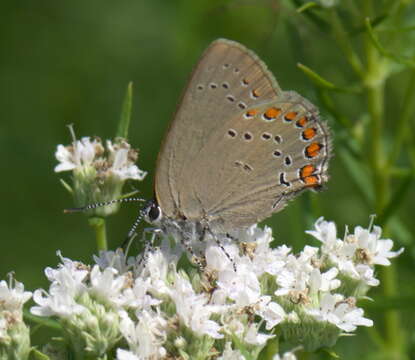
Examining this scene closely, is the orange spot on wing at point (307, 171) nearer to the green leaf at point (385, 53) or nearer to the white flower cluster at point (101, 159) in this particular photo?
the green leaf at point (385, 53)

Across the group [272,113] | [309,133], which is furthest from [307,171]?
[272,113]

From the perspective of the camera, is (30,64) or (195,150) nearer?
(195,150)

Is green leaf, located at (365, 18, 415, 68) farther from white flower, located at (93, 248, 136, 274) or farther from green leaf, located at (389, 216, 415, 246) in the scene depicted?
white flower, located at (93, 248, 136, 274)

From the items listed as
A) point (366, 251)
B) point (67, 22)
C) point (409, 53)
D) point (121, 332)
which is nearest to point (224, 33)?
point (67, 22)

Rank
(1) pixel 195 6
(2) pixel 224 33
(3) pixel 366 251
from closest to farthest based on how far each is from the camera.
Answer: (3) pixel 366 251 < (1) pixel 195 6 < (2) pixel 224 33

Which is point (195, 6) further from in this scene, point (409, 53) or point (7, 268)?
point (7, 268)

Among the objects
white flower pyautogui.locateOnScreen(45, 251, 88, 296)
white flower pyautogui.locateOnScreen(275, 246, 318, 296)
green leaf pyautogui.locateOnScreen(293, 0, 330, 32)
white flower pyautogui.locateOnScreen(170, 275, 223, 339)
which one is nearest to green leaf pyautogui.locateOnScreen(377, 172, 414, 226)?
white flower pyautogui.locateOnScreen(275, 246, 318, 296)
